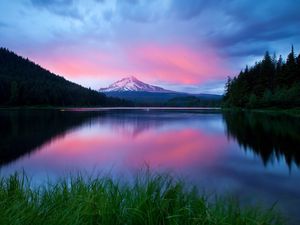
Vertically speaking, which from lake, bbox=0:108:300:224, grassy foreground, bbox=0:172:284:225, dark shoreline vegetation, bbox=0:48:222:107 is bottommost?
lake, bbox=0:108:300:224

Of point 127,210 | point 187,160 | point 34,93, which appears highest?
point 34,93

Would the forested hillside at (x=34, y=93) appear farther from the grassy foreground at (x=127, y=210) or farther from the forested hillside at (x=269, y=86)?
the grassy foreground at (x=127, y=210)

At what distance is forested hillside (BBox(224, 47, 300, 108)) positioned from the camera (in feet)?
192

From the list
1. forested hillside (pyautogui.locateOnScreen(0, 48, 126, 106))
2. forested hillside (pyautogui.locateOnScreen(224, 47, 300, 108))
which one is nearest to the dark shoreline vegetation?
forested hillside (pyautogui.locateOnScreen(0, 48, 126, 106))

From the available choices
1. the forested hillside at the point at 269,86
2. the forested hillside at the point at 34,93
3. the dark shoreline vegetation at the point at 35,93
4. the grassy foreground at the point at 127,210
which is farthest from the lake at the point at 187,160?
the dark shoreline vegetation at the point at 35,93

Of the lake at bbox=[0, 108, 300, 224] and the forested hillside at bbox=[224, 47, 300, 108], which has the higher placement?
the forested hillside at bbox=[224, 47, 300, 108]

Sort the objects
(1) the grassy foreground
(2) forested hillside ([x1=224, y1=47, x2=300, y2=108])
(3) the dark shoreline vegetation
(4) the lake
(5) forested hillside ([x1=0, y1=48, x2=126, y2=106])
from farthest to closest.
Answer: (3) the dark shoreline vegetation < (5) forested hillside ([x1=0, y1=48, x2=126, y2=106]) < (2) forested hillside ([x1=224, y1=47, x2=300, y2=108]) < (4) the lake < (1) the grassy foreground

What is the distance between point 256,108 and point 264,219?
7116cm

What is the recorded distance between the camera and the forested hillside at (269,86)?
58.5 m

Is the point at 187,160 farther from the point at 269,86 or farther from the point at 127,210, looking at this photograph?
the point at 269,86

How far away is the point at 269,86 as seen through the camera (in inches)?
2977

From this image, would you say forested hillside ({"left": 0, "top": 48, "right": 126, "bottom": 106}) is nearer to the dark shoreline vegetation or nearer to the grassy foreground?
the dark shoreline vegetation

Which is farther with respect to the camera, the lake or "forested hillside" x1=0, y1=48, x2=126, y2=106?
"forested hillside" x1=0, y1=48, x2=126, y2=106

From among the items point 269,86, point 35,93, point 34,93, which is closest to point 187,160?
point 269,86
